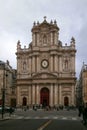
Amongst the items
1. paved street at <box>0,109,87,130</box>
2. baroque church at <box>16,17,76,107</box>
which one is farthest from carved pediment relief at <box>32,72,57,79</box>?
paved street at <box>0,109,87,130</box>

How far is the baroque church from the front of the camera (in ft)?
347

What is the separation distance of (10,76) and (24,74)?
17369mm

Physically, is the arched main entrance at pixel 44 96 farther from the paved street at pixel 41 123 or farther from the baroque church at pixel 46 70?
the paved street at pixel 41 123

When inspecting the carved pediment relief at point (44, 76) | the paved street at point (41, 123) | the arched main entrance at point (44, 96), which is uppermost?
the carved pediment relief at point (44, 76)

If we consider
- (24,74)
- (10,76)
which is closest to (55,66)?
(24,74)

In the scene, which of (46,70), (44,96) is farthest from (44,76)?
(44,96)

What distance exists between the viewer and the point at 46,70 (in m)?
108

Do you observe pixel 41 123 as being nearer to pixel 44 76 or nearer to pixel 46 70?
pixel 44 76

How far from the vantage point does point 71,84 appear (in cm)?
10588

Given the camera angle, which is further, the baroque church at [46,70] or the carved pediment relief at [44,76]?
the carved pediment relief at [44,76]

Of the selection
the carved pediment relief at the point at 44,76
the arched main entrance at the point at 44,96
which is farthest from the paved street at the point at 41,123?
the arched main entrance at the point at 44,96

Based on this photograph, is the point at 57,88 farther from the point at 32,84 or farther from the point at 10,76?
the point at 10,76

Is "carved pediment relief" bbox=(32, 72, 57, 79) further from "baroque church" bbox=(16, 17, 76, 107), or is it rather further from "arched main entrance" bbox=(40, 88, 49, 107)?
"arched main entrance" bbox=(40, 88, 49, 107)

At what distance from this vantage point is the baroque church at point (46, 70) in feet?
347
